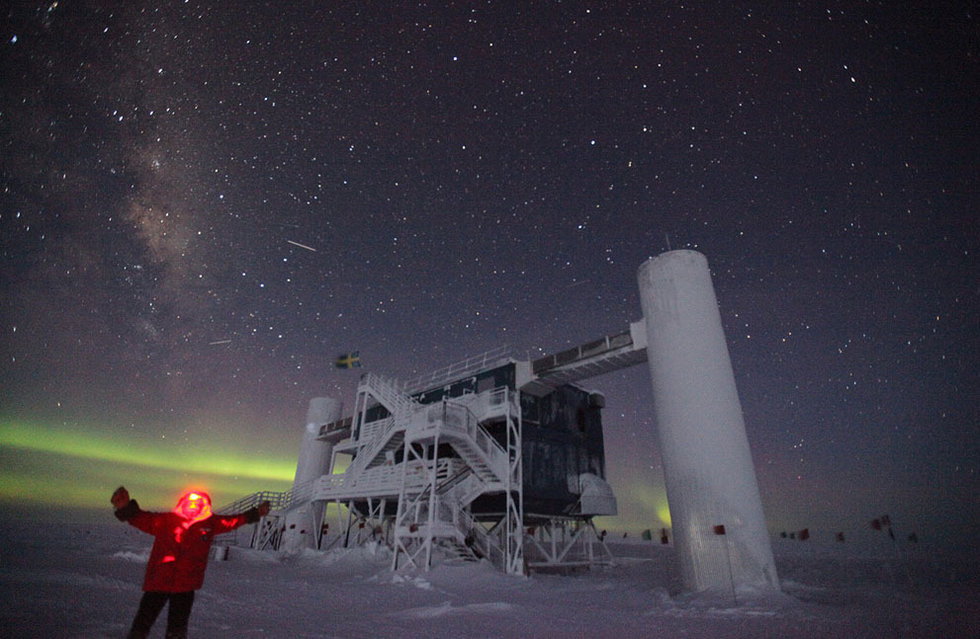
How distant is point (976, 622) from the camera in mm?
7824

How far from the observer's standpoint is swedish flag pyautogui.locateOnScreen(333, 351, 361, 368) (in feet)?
111

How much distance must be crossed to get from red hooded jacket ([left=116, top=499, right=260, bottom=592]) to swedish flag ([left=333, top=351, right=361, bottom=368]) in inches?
1148

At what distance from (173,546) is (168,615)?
0.69 m

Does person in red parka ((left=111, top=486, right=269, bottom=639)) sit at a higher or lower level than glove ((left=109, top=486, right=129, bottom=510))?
lower

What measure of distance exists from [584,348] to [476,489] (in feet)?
29.0

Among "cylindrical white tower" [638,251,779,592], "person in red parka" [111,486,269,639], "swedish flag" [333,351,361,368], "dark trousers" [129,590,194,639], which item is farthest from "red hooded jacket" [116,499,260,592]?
"swedish flag" [333,351,361,368]

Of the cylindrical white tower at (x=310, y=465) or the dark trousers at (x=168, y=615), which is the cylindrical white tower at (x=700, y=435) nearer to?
the dark trousers at (x=168, y=615)

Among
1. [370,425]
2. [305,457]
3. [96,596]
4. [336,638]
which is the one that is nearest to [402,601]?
[336,638]

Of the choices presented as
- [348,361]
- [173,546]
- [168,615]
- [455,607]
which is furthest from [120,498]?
[348,361]

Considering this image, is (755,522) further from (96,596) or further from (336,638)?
(96,596)

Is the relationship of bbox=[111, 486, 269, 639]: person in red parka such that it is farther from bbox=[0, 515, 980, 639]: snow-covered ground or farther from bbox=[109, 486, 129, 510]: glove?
bbox=[0, 515, 980, 639]: snow-covered ground

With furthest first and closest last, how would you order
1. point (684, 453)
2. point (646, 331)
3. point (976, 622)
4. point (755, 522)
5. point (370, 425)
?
point (370, 425) → point (646, 331) → point (684, 453) → point (755, 522) → point (976, 622)

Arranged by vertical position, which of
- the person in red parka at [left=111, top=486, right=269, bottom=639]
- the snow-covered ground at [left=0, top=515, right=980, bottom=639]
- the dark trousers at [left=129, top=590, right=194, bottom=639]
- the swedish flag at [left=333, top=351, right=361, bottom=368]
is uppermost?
the swedish flag at [left=333, top=351, right=361, bottom=368]

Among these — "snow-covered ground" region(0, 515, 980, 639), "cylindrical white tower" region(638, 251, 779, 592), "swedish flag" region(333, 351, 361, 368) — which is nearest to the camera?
"snow-covered ground" region(0, 515, 980, 639)
